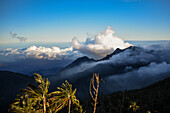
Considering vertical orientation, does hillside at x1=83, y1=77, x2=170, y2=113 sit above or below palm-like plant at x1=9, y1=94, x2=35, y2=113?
below

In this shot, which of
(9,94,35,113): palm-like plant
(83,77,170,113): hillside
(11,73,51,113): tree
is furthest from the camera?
(83,77,170,113): hillside

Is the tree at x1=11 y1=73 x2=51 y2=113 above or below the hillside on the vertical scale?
above

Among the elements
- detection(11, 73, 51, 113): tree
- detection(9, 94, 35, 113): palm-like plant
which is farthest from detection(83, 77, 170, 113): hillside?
detection(9, 94, 35, 113): palm-like plant

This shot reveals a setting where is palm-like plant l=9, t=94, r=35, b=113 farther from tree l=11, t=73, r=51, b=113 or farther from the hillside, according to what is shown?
the hillside

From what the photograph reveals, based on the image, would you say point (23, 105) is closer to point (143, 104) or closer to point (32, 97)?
point (32, 97)

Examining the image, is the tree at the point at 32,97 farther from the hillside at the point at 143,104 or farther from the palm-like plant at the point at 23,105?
the hillside at the point at 143,104

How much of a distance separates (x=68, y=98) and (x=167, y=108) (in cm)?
8595

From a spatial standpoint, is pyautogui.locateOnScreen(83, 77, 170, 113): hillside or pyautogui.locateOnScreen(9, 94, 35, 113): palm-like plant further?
pyautogui.locateOnScreen(83, 77, 170, 113): hillside

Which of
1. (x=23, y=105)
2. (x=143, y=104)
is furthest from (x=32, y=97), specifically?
(x=143, y=104)

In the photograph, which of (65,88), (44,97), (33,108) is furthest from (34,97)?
(65,88)

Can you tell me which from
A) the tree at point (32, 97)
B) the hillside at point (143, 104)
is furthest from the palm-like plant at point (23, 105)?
the hillside at point (143, 104)

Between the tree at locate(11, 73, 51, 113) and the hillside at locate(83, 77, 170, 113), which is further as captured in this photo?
the hillside at locate(83, 77, 170, 113)

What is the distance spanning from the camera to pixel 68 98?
77.3ft

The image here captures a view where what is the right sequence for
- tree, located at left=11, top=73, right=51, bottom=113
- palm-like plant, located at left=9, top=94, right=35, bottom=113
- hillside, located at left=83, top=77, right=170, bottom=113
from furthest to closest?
hillside, located at left=83, top=77, right=170, bottom=113, palm-like plant, located at left=9, top=94, right=35, bottom=113, tree, located at left=11, top=73, right=51, bottom=113
